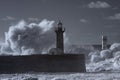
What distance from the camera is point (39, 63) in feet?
200

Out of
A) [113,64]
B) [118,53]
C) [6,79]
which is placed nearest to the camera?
[6,79]

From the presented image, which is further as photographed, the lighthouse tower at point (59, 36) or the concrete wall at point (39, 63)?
the lighthouse tower at point (59, 36)

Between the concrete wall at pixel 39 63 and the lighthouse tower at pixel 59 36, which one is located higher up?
the lighthouse tower at pixel 59 36

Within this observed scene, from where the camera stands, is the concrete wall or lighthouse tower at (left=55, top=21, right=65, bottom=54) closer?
the concrete wall

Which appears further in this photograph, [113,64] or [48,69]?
[113,64]

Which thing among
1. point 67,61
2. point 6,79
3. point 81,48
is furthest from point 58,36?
point 81,48

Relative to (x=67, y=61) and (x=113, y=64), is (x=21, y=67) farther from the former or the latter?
(x=113, y=64)

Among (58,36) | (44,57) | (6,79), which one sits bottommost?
(6,79)

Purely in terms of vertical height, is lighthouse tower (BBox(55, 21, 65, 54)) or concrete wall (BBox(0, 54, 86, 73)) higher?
lighthouse tower (BBox(55, 21, 65, 54))

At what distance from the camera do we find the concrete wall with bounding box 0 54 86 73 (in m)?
60.4

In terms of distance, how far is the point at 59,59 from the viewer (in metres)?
61.2

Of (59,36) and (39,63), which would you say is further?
(59,36)

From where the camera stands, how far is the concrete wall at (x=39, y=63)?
2378 inches

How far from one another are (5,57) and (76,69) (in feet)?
36.9
